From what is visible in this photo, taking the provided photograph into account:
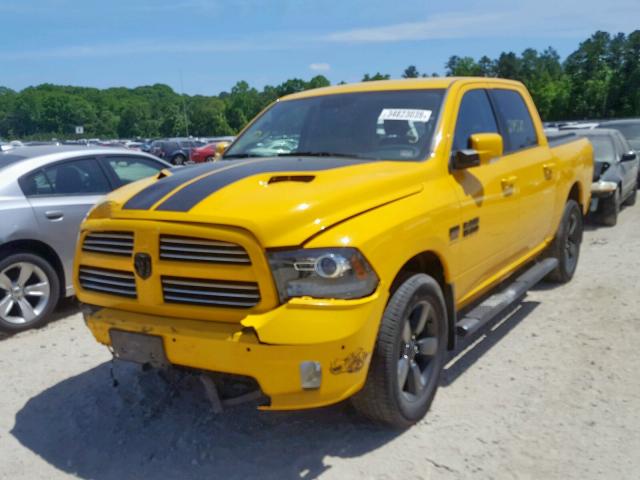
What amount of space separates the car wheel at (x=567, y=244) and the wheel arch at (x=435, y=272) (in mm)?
2700

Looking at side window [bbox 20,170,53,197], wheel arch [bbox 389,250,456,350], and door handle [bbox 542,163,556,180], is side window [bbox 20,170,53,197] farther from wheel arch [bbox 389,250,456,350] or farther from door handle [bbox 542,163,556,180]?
door handle [bbox 542,163,556,180]

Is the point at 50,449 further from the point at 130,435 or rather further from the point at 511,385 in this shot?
the point at 511,385

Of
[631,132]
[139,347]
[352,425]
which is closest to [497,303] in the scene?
[352,425]

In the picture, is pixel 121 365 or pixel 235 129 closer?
pixel 121 365

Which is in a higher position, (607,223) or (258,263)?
(258,263)

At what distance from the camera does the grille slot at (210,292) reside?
2.98 meters

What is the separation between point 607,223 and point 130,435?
8.61 m

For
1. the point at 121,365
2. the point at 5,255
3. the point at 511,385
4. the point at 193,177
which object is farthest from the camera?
the point at 5,255

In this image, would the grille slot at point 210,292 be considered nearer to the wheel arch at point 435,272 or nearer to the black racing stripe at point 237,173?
the black racing stripe at point 237,173

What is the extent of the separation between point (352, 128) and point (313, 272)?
170cm

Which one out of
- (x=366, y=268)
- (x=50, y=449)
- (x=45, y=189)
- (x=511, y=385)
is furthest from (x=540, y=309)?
(x=45, y=189)

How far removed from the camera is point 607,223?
32.9ft

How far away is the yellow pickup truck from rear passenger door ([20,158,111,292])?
2.33 m

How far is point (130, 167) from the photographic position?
675 centimetres
